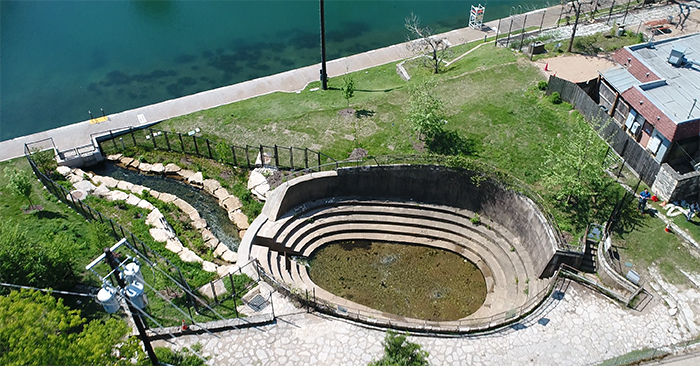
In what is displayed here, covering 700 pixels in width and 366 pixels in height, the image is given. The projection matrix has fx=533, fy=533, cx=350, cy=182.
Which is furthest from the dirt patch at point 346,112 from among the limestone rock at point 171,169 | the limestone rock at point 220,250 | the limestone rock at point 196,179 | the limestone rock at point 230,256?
the limestone rock at point 230,256

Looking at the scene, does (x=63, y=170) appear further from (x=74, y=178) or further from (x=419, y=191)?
(x=419, y=191)

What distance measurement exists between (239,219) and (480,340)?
56.2ft

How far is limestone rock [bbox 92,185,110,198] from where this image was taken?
35719 millimetres

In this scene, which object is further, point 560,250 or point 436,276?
point 436,276

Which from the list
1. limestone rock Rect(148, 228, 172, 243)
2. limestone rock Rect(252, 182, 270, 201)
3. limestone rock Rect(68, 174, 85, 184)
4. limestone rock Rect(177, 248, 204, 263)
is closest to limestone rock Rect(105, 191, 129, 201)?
limestone rock Rect(68, 174, 85, 184)

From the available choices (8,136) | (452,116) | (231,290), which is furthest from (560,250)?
(8,136)

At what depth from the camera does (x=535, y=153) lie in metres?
Answer: 36.5

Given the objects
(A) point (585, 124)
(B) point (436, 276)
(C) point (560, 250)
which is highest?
(A) point (585, 124)

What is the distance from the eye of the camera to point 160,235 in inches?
1278

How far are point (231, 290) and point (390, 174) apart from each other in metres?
13.2

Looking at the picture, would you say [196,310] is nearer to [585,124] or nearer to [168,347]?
[168,347]

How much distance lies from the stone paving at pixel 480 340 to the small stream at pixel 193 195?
8.53 m

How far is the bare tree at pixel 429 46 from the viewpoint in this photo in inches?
1852

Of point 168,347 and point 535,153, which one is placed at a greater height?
point 535,153
